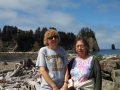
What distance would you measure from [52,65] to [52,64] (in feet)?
0.05

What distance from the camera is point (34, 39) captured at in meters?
81.6

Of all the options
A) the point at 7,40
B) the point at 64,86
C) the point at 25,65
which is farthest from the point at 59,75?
the point at 7,40

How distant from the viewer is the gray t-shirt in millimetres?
3307

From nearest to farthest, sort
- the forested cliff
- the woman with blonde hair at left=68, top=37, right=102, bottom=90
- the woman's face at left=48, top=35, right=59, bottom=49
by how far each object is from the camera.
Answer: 1. the woman with blonde hair at left=68, top=37, right=102, bottom=90
2. the woman's face at left=48, top=35, right=59, bottom=49
3. the forested cliff

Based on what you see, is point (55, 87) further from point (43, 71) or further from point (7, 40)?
point (7, 40)

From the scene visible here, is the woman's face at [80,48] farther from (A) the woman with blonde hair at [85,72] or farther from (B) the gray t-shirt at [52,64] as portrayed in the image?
(B) the gray t-shirt at [52,64]

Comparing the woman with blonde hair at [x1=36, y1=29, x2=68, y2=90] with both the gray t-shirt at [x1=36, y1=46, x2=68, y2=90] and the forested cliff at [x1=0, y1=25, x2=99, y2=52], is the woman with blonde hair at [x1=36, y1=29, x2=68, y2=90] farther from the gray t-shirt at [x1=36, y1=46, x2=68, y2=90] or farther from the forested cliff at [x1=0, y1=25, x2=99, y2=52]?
the forested cliff at [x1=0, y1=25, x2=99, y2=52]

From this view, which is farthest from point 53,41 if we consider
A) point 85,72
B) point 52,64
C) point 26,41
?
point 26,41

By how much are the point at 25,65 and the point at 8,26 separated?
277 ft

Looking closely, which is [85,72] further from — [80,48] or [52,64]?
[52,64]

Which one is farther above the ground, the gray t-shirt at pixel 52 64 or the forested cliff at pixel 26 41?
the forested cliff at pixel 26 41

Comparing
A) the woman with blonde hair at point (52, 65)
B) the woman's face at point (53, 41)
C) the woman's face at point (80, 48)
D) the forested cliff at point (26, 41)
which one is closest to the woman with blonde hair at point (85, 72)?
the woman's face at point (80, 48)

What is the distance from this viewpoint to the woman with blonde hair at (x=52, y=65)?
3.29m

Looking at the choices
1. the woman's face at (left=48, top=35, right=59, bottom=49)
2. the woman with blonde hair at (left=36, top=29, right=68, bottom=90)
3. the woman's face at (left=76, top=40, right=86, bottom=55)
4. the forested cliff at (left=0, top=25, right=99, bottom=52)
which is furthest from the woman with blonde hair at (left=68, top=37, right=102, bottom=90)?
the forested cliff at (left=0, top=25, right=99, bottom=52)
